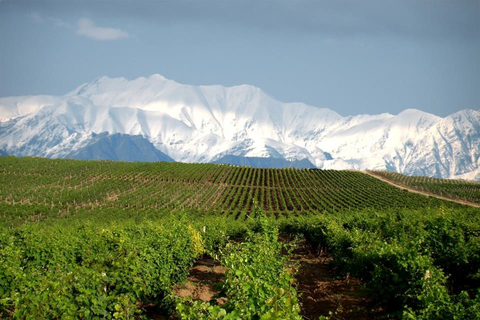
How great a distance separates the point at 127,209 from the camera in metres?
55.1

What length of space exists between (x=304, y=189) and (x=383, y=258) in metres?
68.5

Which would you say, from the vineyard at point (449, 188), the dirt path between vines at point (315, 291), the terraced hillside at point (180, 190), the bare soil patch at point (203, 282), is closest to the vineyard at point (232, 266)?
the dirt path between vines at point (315, 291)

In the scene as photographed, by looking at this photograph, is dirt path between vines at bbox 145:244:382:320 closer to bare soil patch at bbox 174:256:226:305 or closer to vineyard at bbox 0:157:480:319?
bare soil patch at bbox 174:256:226:305

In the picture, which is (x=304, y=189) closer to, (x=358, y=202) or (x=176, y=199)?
(x=358, y=202)

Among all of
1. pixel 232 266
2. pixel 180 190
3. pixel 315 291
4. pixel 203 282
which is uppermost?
pixel 232 266

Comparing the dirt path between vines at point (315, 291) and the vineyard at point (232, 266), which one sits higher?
the vineyard at point (232, 266)

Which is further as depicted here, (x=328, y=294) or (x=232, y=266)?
(x=328, y=294)

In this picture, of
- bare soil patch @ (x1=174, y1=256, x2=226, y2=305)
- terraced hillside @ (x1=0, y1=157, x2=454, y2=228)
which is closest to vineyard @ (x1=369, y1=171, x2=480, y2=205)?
terraced hillside @ (x1=0, y1=157, x2=454, y2=228)

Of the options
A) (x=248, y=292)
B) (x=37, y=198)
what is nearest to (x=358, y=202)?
(x=37, y=198)

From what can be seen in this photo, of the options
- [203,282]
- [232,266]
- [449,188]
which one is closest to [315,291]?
[203,282]

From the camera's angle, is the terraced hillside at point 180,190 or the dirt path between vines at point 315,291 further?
the terraced hillside at point 180,190

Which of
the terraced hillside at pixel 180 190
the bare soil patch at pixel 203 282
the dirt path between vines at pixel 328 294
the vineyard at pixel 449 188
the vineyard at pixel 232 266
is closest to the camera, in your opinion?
the vineyard at pixel 232 266

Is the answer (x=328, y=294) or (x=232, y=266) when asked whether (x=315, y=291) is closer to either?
(x=328, y=294)

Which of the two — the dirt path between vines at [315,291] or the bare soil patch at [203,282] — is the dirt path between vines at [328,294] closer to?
the dirt path between vines at [315,291]
